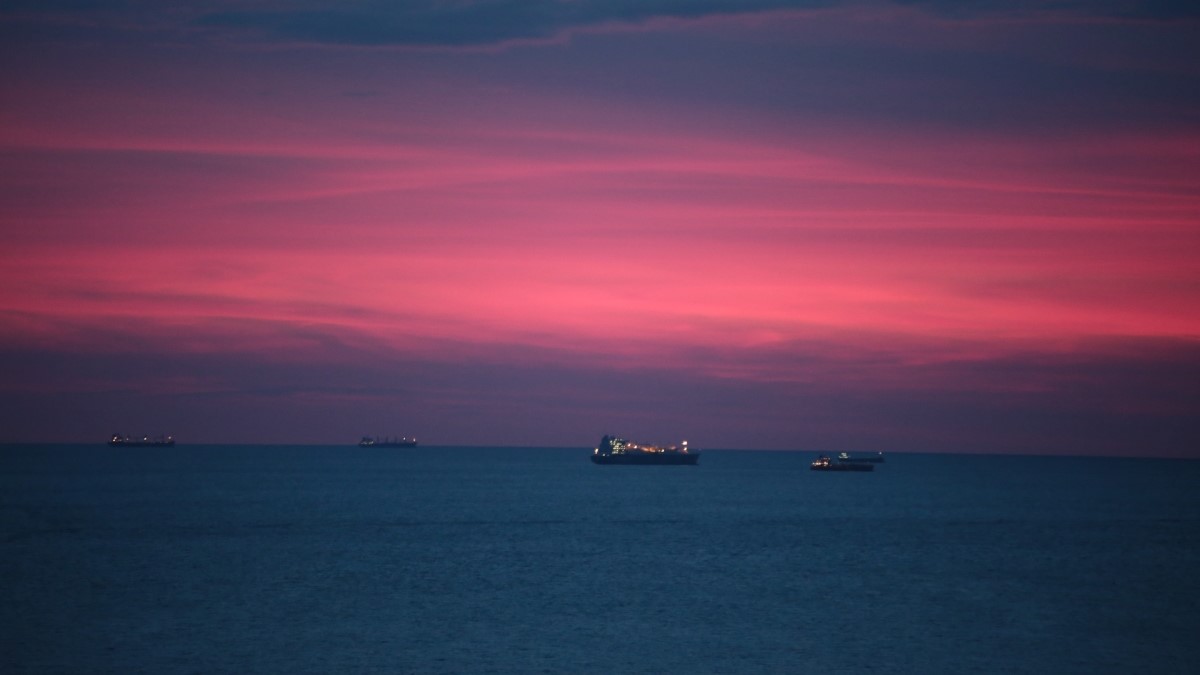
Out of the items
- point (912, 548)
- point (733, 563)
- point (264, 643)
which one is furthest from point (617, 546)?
point (264, 643)

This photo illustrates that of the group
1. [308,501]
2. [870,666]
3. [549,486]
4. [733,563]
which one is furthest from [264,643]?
[549,486]

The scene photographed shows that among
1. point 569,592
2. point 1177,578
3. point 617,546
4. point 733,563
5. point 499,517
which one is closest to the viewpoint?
point 569,592

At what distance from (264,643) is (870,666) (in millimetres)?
23403

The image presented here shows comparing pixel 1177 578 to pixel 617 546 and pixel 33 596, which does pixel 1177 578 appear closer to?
pixel 617 546

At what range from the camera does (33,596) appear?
6041 centimetres

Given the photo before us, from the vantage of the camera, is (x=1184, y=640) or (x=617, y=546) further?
(x=617, y=546)

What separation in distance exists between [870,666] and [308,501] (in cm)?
10806

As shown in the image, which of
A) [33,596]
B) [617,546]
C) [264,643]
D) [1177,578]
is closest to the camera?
[264,643]

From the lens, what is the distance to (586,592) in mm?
64438

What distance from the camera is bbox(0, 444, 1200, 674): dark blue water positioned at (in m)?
47.8

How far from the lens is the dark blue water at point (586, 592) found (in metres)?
47.8

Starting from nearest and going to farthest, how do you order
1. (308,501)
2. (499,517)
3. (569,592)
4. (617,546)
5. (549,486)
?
(569,592)
(617,546)
(499,517)
(308,501)
(549,486)

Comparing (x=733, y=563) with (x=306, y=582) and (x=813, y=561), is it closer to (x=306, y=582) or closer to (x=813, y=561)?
(x=813, y=561)

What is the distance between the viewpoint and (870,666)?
46125 mm
